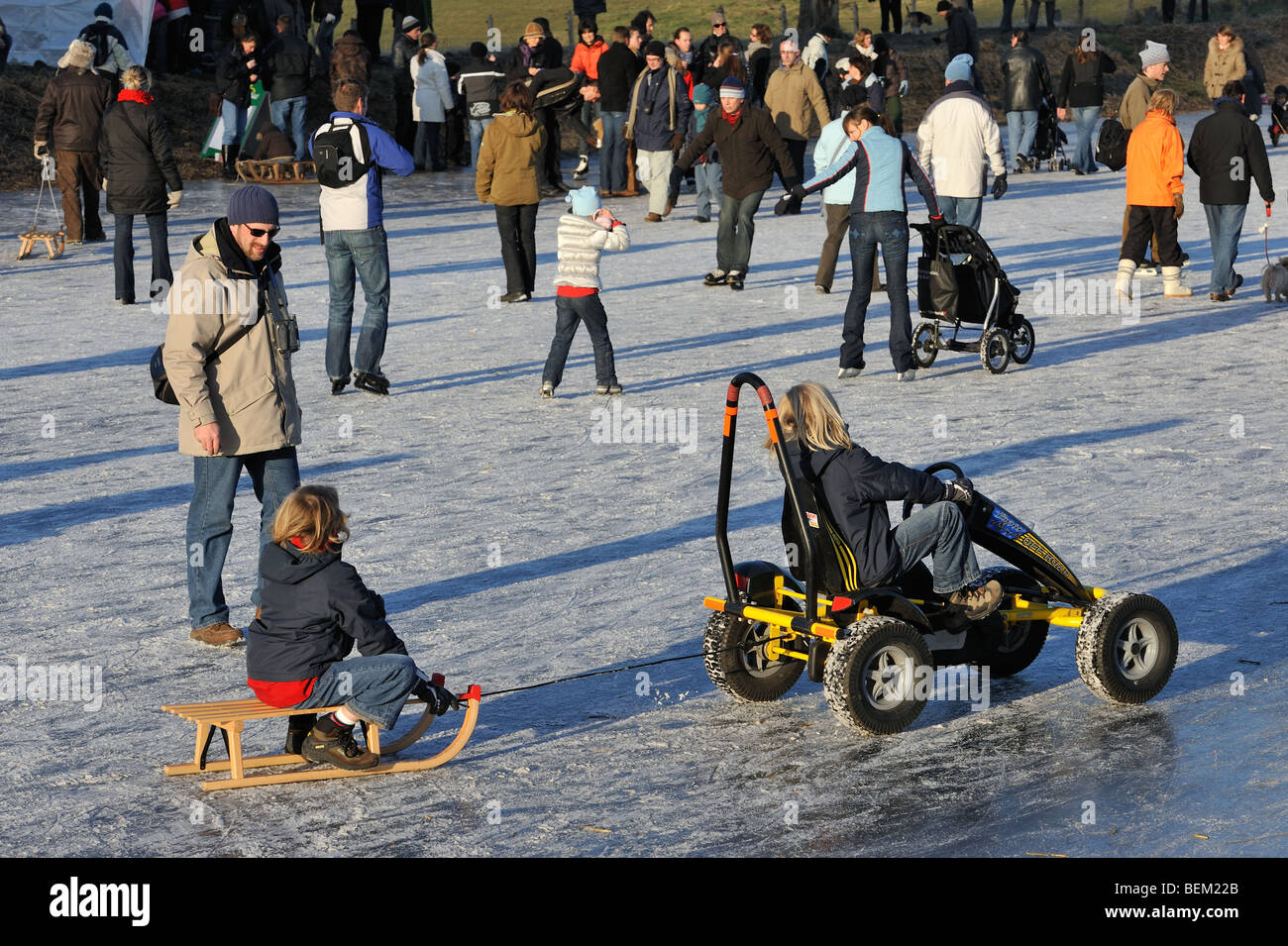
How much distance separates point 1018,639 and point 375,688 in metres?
2.50

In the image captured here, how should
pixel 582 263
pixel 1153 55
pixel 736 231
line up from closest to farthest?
pixel 582 263, pixel 736 231, pixel 1153 55

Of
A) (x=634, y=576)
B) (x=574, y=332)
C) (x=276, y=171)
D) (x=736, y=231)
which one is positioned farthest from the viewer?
(x=276, y=171)

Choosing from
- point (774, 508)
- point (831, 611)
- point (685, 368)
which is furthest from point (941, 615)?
point (685, 368)

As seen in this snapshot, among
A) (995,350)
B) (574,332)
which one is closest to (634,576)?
(574,332)

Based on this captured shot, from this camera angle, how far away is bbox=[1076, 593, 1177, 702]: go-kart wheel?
643 centimetres

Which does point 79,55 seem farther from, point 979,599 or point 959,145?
point 979,599

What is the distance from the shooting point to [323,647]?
5949 millimetres

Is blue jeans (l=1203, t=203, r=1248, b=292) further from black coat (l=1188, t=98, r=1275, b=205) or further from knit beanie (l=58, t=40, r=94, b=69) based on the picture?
knit beanie (l=58, t=40, r=94, b=69)

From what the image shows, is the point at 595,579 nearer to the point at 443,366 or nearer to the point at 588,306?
the point at 588,306

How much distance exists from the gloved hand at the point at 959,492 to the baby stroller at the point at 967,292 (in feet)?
21.6

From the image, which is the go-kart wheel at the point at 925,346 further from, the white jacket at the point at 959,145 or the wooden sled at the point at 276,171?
the wooden sled at the point at 276,171

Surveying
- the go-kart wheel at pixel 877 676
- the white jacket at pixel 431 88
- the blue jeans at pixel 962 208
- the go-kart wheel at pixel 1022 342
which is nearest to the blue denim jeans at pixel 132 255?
the blue jeans at pixel 962 208

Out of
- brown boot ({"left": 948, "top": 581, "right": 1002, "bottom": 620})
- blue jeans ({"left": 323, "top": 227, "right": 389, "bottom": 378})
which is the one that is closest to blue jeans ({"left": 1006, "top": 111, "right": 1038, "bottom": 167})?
blue jeans ({"left": 323, "top": 227, "right": 389, "bottom": 378})

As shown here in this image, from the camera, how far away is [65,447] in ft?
36.2
